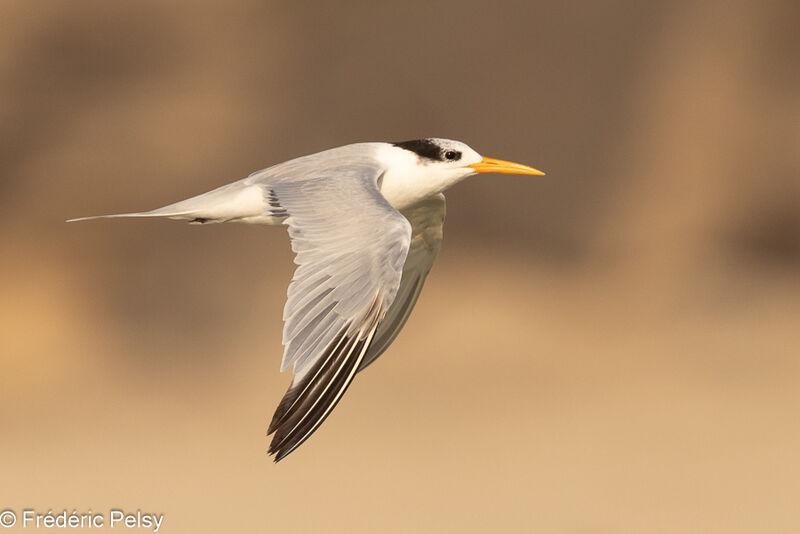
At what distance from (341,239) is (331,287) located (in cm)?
20

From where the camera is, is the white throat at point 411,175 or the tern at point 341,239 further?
the white throat at point 411,175

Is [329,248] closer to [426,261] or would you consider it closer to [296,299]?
[296,299]

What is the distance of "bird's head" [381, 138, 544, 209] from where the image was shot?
12.5 ft

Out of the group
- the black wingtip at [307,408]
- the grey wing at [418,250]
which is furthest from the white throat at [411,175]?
the black wingtip at [307,408]

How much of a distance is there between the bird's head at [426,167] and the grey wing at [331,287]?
0.38 m

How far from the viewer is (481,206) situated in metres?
8.77

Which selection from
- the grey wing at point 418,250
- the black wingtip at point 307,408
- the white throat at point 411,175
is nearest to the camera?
the black wingtip at point 307,408

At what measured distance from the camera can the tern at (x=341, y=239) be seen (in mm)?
2697

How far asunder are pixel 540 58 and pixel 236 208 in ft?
18.1

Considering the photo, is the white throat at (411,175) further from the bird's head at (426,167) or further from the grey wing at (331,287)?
the grey wing at (331,287)

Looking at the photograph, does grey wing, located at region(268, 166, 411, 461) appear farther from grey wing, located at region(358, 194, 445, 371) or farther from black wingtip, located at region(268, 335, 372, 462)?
grey wing, located at region(358, 194, 445, 371)

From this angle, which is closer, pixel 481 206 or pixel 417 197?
pixel 417 197

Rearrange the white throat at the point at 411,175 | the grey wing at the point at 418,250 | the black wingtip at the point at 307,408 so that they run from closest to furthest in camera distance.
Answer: the black wingtip at the point at 307,408 → the white throat at the point at 411,175 → the grey wing at the point at 418,250

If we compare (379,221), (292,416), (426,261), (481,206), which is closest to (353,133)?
(481,206)
